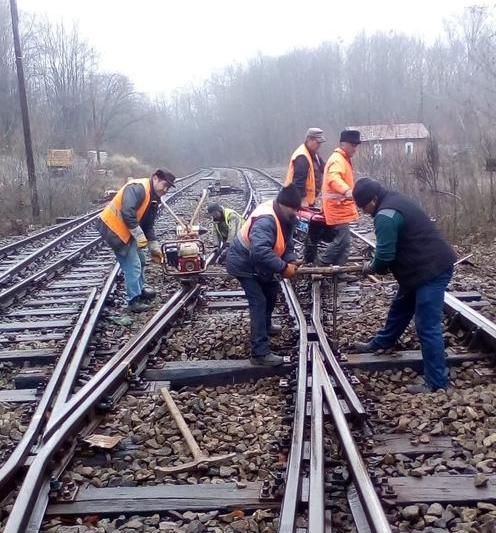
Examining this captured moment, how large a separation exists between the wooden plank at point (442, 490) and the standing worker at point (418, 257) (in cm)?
158

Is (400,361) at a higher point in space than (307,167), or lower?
lower

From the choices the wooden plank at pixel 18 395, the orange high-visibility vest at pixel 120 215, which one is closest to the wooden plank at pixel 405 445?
the wooden plank at pixel 18 395

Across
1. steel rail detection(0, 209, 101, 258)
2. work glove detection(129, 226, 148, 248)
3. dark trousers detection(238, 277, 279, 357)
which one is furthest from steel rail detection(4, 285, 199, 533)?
steel rail detection(0, 209, 101, 258)

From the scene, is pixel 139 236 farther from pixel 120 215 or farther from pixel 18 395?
pixel 18 395

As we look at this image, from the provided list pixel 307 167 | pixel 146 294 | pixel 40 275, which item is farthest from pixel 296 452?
pixel 40 275

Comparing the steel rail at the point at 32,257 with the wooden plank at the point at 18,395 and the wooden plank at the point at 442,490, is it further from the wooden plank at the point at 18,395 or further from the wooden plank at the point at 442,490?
the wooden plank at the point at 442,490

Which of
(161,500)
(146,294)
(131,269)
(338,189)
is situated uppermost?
(338,189)

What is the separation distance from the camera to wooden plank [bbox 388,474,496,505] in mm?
3645

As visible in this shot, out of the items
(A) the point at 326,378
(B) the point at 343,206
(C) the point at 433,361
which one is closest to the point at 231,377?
(A) the point at 326,378

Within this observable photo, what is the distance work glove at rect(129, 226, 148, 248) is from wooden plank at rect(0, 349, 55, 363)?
1824mm

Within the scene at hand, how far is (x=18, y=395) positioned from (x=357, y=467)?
3131 millimetres

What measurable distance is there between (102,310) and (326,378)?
3638 mm

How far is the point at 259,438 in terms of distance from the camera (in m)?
4.56

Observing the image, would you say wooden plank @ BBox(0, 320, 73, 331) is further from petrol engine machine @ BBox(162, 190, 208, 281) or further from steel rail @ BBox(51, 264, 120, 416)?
petrol engine machine @ BBox(162, 190, 208, 281)
